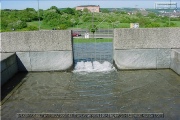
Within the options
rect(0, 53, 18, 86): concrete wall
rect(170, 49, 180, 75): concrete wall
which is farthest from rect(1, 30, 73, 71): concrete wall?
rect(170, 49, 180, 75): concrete wall

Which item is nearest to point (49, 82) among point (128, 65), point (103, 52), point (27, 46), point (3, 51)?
point (27, 46)

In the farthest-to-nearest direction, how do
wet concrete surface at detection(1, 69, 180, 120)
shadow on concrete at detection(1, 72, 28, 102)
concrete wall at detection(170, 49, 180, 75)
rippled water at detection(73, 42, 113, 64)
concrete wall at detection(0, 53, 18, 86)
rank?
1. rippled water at detection(73, 42, 113, 64)
2. concrete wall at detection(170, 49, 180, 75)
3. concrete wall at detection(0, 53, 18, 86)
4. shadow on concrete at detection(1, 72, 28, 102)
5. wet concrete surface at detection(1, 69, 180, 120)

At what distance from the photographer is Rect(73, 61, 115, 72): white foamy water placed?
10.4m

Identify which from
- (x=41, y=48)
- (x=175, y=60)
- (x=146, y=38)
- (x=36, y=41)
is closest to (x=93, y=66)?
(x=41, y=48)

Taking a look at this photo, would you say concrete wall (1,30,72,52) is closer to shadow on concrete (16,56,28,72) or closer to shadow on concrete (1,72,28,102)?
shadow on concrete (16,56,28,72)

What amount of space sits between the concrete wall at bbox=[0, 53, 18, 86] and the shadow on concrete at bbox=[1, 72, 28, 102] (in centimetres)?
15

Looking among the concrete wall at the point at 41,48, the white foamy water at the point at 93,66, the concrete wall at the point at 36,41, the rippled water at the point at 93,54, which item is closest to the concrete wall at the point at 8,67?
the concrete wall at the point at 41,48

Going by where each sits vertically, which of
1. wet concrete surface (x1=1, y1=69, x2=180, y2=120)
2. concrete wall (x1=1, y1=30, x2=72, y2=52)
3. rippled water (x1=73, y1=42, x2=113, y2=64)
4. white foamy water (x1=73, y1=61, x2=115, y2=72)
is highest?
concrete wall (x1=1, y1=30, x2=72, y2=52)

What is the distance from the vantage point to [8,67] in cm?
927

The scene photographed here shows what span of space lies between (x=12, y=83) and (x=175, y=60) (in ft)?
22.0

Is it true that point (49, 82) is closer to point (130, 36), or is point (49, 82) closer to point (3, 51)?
point (3, 51)

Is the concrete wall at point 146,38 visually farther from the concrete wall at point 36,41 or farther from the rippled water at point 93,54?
the concrete wall at point 36,41

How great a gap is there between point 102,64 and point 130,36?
73.9 inches

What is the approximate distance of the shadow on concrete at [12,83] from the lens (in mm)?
7820
